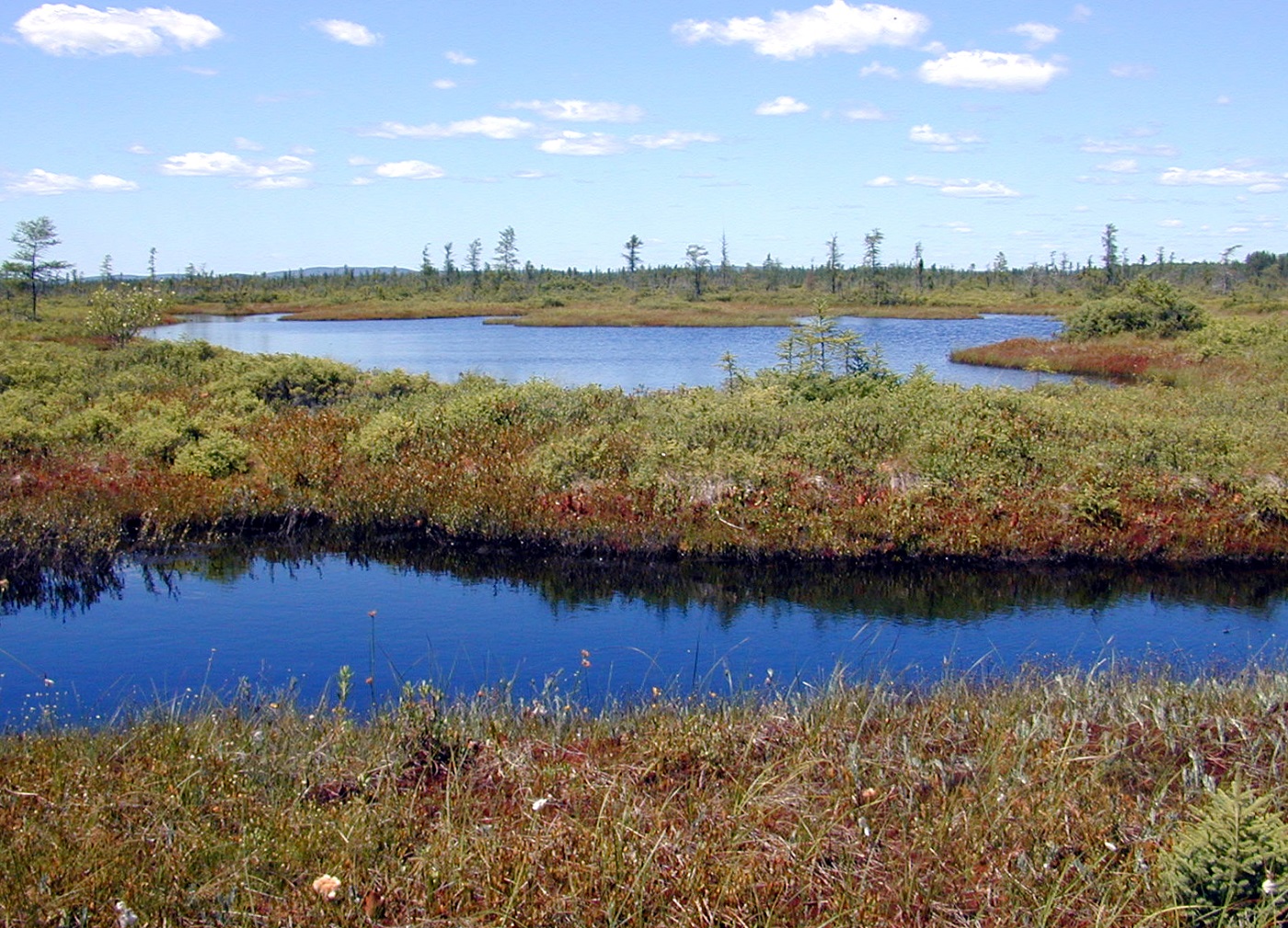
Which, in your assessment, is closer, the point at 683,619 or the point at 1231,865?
the point at 1231,865

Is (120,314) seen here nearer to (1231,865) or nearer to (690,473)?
(690,473)

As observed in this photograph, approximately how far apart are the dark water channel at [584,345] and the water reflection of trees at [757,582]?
507 inches

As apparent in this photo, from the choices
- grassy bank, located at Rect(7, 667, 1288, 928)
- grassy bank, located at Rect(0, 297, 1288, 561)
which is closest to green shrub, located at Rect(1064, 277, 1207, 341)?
grassy bank, located at Rect(0, 297, 1288, 561)

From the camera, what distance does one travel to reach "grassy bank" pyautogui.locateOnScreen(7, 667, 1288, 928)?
4785mm

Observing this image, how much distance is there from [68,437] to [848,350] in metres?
14.4

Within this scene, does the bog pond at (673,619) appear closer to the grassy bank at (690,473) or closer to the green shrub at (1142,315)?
the grassy bank at (690,473)

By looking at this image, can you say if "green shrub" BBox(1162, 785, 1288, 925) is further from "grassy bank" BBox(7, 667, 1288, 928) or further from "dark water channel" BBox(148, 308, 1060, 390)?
"dark water channel" BBox(148, 308, 1060, 390)

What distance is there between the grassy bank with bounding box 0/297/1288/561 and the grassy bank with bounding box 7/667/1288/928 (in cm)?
694

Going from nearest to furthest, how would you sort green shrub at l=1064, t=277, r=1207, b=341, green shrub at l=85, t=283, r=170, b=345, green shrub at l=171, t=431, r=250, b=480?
green shrub at l=171, t=431, r=250, b=480 → green shrub at l=85, t=283, r=170, b=345 → green shrub at l=1064, t=277, r=1207, b=341

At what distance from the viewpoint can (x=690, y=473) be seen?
15.4 metres

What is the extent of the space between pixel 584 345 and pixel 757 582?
40301 mm

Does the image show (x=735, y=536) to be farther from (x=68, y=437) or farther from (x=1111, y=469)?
(x=68, y=437)

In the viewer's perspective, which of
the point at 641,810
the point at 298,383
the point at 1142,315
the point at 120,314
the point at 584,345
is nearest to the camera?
the point at 641,810

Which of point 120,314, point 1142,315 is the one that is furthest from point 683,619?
point 1142,315
